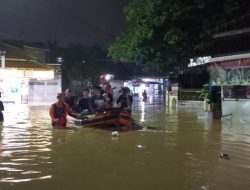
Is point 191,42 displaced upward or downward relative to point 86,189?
upward

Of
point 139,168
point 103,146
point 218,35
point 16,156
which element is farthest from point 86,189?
point 218,35

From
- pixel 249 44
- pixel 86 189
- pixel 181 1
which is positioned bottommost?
pixel 86 189

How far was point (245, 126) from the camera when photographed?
675 inches

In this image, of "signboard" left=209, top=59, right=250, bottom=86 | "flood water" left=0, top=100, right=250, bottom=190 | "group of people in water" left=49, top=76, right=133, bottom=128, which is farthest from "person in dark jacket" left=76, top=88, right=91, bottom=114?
"signboard" left=209, top=59, right=250, bottom=86

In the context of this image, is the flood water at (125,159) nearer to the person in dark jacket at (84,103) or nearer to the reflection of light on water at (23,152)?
the reflection of light on water at (23,152)

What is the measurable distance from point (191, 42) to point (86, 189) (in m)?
16.5

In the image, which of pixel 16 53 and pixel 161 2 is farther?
pixel 16 53

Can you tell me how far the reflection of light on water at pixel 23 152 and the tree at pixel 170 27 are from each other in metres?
7.83

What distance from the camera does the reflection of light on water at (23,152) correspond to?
27.4 ft

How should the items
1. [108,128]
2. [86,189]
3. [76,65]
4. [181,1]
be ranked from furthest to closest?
[76,65] < [181,1] < [108,128] < [86,189]

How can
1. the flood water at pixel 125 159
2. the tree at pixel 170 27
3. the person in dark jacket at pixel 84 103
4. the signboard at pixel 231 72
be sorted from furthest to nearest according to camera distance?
the tree at pixel 170 27 < the person in dark jacket at pixel 84 103 < the signboard at pixel 231 72 < the flood water at pixel 125 159

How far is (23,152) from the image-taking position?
11.2 m

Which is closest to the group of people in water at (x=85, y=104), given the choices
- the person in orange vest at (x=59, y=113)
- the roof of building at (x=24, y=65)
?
the person in orange vest at (x=59, y=113)

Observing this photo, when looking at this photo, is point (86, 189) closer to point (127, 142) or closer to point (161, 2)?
point (127, 142)
